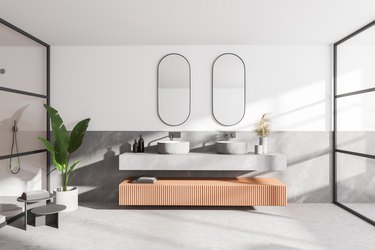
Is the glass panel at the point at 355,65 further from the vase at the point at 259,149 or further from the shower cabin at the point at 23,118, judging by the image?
the shower cabin at the point at 23,118

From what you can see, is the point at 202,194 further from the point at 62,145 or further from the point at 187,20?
the point at 187,20

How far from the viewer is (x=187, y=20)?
9.70 ft

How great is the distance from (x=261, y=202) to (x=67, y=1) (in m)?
2.95

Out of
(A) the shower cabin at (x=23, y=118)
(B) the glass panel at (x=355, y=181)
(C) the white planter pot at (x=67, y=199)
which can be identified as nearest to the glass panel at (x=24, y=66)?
(A) the shower cabin at (x=23, y=118)

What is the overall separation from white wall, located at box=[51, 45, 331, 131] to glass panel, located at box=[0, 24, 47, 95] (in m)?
0.16

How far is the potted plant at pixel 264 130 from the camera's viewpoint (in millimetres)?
3576

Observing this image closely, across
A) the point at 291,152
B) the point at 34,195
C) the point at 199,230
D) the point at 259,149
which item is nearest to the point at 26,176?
the point at 34,195

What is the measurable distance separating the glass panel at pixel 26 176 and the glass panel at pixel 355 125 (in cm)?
417

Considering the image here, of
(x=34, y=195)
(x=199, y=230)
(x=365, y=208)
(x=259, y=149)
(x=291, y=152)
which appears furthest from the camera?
(x=291, y=152)

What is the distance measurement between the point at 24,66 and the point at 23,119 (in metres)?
0.76

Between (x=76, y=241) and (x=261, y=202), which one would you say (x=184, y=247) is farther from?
(x=261, y=202)

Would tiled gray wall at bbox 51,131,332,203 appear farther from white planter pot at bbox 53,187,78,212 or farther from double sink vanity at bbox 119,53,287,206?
white planter pot at bbox 53,187,78,212

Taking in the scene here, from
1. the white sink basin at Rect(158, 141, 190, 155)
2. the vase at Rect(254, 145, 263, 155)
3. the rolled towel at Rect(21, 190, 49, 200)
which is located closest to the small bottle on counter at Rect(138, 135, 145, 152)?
the white sink basin at Rect(158, 141, 190, 155)

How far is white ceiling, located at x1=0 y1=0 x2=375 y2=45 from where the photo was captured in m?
2.58
